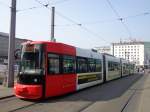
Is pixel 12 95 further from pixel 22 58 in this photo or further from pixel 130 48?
pixel 130 48

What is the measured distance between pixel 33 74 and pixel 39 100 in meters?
1.37

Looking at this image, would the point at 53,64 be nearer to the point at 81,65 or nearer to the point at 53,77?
the point at 53,77

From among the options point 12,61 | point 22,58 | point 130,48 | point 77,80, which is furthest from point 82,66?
point 130,48

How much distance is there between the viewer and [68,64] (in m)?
16.9

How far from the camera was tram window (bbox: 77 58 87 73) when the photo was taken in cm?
1892

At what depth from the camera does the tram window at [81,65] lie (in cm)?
1892

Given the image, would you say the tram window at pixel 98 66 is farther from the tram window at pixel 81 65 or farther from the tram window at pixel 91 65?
the tram window at pixel 81 65

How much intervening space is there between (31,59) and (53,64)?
123 cm

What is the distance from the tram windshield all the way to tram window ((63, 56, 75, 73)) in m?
2.40

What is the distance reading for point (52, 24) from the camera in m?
24.4

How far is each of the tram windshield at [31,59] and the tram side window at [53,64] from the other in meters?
0.58

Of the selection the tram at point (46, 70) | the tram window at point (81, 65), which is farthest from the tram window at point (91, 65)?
the tram at point (46, 70)

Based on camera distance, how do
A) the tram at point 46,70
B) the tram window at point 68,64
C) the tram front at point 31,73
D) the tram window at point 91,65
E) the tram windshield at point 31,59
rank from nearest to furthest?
the tram front at point 31,73 < the tram at point 46,70 < the tram windshield at point 31,59 < the tram window at point 68,64 < the tram window at point 91,65

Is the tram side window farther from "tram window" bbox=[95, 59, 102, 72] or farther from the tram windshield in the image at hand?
"tram window" bbox=[95, 59, 102, 72]
